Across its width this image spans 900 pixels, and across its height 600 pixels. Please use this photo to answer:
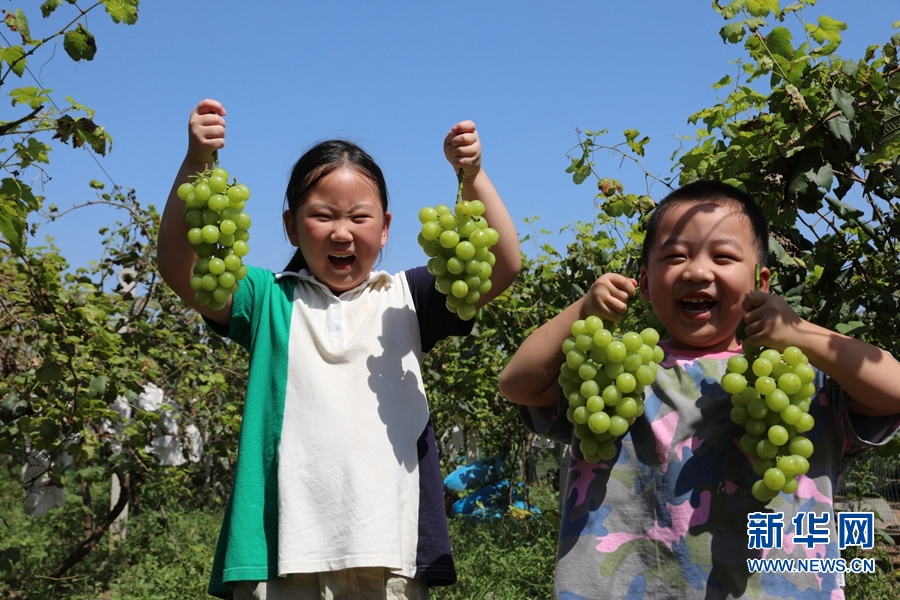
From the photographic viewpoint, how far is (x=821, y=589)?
1681 mm

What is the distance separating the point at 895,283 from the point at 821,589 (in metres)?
1.52

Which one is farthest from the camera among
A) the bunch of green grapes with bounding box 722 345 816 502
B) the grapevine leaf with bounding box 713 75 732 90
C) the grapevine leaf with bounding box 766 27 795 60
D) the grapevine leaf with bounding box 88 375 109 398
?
the grapevine leaf with bounding box 88 375 109 398

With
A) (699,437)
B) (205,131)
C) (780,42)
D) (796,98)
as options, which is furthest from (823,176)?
(205,131)

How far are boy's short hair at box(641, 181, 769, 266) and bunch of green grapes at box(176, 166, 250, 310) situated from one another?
37.1 inches

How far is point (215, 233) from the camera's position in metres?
1.85

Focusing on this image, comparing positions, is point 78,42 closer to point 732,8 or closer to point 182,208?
point 182,208

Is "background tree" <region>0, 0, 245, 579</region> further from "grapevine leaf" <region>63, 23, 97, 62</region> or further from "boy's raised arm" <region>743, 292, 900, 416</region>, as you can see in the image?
"boy's raised arm" <region>743, 292, 900, 416</region>

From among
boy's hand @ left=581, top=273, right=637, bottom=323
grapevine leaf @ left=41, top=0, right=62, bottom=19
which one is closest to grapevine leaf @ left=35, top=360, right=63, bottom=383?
grapevine leaf @ left=41, top=0, right=62, bottom=19

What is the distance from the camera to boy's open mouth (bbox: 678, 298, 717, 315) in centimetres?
188

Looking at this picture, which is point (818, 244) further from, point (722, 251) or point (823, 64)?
point (722, 251)

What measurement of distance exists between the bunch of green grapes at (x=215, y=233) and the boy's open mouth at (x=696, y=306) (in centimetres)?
98

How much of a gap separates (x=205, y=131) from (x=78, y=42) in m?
1.18

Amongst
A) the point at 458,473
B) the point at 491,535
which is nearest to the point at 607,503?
the point at 491,535

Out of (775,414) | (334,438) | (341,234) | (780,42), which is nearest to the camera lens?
(775,414)
